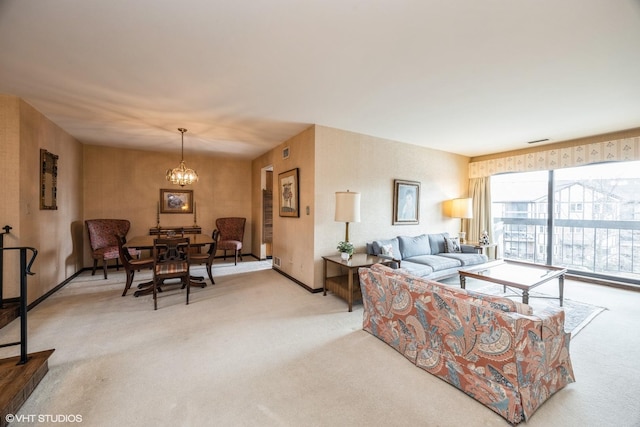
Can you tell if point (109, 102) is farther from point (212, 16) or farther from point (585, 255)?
point (585, 255)

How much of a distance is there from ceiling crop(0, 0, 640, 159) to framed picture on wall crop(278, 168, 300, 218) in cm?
92

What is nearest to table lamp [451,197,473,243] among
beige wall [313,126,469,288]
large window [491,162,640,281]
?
beige wall [313,126,469,288]

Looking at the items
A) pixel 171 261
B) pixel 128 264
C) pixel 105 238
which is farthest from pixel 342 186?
pixel 105 238

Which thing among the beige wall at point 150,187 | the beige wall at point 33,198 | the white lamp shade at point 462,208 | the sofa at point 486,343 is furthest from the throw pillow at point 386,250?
the beige wall at point 33,198

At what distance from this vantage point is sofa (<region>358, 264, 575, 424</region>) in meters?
1.50

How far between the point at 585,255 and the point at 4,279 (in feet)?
29.0

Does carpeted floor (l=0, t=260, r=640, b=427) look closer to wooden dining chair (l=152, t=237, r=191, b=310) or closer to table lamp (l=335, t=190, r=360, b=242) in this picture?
wooden dining chair (l=152, t=237, r=191, b=310)

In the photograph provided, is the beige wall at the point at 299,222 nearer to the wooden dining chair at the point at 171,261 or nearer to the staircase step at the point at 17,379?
the wooden dining chair at the point at 171,261

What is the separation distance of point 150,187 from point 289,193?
351 centimetres

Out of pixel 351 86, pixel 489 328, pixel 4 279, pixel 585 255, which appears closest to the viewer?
pixel 489 328

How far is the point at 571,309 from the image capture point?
129 inches

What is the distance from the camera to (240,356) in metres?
2.21

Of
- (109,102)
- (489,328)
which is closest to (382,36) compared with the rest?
(489,328)

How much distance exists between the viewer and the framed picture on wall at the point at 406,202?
4.76 metres
